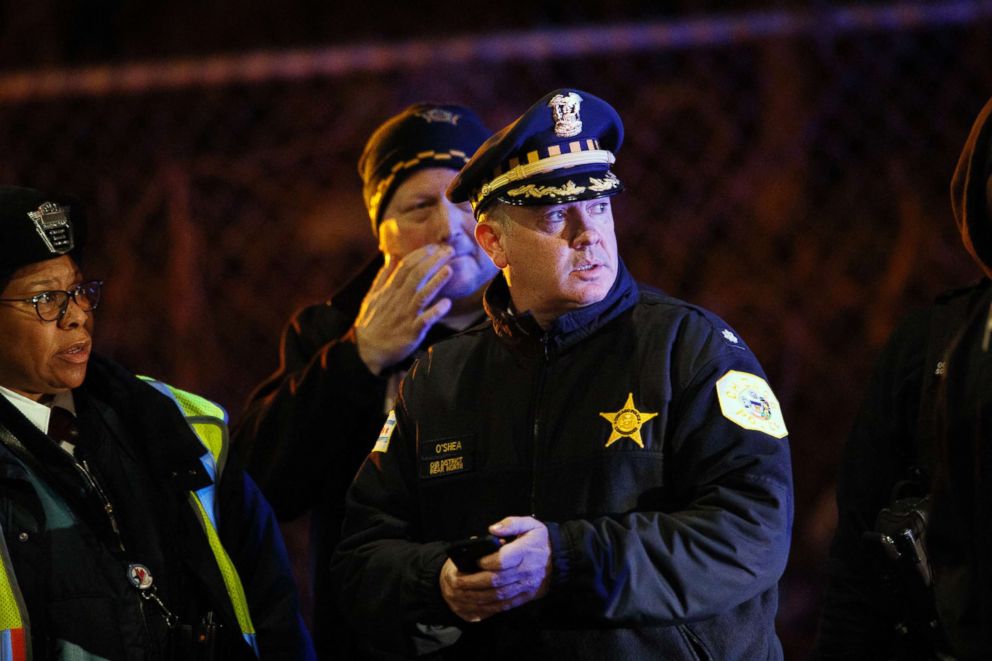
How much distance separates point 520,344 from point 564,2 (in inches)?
116

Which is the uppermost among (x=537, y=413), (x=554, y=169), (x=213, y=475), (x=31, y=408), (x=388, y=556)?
(x=554, y=169)

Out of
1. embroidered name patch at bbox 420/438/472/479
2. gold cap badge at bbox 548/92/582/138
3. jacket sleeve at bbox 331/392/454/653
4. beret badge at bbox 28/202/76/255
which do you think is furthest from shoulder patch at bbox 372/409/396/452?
beret badge at bbox 28/202/76/255

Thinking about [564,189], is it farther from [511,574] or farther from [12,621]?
[12,621]

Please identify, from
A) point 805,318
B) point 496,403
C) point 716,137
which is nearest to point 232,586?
point 496,403

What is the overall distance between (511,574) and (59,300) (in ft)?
4.18

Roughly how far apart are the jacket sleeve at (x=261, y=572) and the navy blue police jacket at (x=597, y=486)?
0.41m

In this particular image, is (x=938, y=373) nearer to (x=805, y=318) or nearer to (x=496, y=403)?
(x=496, y=403)

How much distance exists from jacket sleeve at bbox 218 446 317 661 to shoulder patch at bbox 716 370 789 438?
1.16 meters

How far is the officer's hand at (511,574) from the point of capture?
2172 millimetres

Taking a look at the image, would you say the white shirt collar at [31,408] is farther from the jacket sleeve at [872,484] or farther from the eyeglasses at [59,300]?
the jacket sleeve at [872,484]

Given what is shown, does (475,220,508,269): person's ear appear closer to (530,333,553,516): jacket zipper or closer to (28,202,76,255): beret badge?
(530,333,553,516): jacket zipper

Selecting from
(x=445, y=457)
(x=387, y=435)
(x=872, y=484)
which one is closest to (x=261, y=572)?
(x=387, y=435)

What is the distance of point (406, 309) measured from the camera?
3133mm

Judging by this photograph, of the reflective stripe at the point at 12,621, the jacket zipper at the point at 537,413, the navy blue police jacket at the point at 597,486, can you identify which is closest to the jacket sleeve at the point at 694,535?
the navy blue police jacket at the point at 597,486
